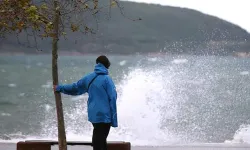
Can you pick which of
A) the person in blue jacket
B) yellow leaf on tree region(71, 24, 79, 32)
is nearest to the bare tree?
yellow leaf on tree region(71, 24, 79, 32)

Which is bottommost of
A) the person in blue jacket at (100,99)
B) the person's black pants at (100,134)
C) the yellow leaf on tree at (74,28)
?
the person's black pants at (100,134)

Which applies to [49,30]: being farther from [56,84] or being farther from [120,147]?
[120,147]

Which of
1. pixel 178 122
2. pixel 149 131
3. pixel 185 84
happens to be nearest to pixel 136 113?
pixel 149 131

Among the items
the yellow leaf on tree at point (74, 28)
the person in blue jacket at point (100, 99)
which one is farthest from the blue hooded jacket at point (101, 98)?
the yellow leaf on tree at point (74, 28)

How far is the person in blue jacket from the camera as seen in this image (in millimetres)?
8312

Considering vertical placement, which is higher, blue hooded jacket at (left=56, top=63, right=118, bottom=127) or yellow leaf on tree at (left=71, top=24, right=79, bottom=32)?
yellow leaf on tree at (left=71, top=24, right=79, bottom=32)

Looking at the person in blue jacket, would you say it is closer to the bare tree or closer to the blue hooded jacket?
the blue hooded jacket

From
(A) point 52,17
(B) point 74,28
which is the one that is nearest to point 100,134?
(B) point 74,28

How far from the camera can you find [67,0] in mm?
8500

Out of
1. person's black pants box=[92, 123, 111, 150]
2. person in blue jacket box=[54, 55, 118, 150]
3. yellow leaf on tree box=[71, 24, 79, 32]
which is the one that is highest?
yellow leaf on tree box=[71, 24, 79, 32]

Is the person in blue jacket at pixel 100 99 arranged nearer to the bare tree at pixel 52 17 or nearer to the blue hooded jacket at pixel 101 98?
the blue hooded jacket at pixel 101 98

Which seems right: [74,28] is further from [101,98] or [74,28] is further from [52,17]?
[101,98]

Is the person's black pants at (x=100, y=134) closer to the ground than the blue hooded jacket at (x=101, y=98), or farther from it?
closer to the ground

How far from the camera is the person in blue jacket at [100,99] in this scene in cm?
831
